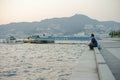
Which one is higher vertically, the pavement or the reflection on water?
the pavement

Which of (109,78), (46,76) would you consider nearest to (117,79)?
(109,78)

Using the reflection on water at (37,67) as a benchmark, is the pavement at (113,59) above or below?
above

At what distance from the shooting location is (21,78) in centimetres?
1166

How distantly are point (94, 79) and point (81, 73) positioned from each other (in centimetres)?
136

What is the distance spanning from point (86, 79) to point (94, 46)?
53.5ft

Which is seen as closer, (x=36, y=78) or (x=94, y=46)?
(x=36, y=78)

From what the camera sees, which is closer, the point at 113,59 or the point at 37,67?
the point at 37,67

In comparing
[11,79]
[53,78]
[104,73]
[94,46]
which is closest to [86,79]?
[104,73]

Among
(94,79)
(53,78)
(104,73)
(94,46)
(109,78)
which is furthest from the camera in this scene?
(94,46)

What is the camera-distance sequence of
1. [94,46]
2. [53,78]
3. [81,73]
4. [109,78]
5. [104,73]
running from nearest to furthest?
[109,78] < [104,73] < [81,73] < [53,78] < [94,46]

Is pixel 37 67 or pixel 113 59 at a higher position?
pixel 113 59

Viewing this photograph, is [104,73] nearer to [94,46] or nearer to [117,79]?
[117,79]

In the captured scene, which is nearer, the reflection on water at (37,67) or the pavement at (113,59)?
the pavement at (113,59)

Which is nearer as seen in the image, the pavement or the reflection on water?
the pavement
